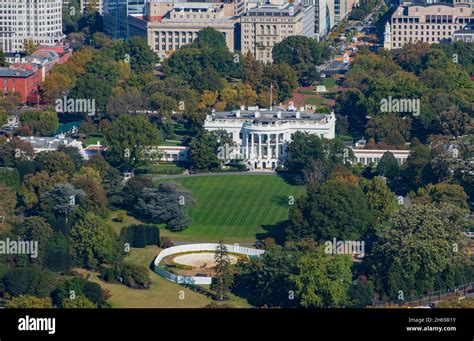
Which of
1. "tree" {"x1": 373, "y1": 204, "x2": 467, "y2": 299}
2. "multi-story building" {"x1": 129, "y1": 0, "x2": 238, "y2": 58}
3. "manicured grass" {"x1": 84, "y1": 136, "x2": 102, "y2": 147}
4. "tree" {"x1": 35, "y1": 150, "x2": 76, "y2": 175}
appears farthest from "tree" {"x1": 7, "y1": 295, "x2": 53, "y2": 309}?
"multi-story building" {"x1": 129, "y1": 0, "x2": 238, "y2": 58}

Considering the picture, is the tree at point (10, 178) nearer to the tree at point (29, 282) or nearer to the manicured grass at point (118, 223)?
the manicured grass at point (118, 223)

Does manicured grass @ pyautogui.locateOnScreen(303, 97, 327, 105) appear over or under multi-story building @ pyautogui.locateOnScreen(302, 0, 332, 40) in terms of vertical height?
under

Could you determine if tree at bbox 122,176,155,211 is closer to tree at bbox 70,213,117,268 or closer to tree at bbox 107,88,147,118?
tree at bbox 70,213,117,268

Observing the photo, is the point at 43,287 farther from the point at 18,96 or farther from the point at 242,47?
the point at 242,47

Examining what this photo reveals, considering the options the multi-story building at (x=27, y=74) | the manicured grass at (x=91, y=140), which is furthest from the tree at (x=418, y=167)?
the multi-story building at (x=27, y=74)

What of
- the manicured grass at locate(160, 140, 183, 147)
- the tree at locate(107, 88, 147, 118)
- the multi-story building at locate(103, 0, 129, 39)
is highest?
the multi-story building at locate(103, 0, 129, 39)

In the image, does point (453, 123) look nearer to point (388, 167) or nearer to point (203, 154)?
point (388, 167)
